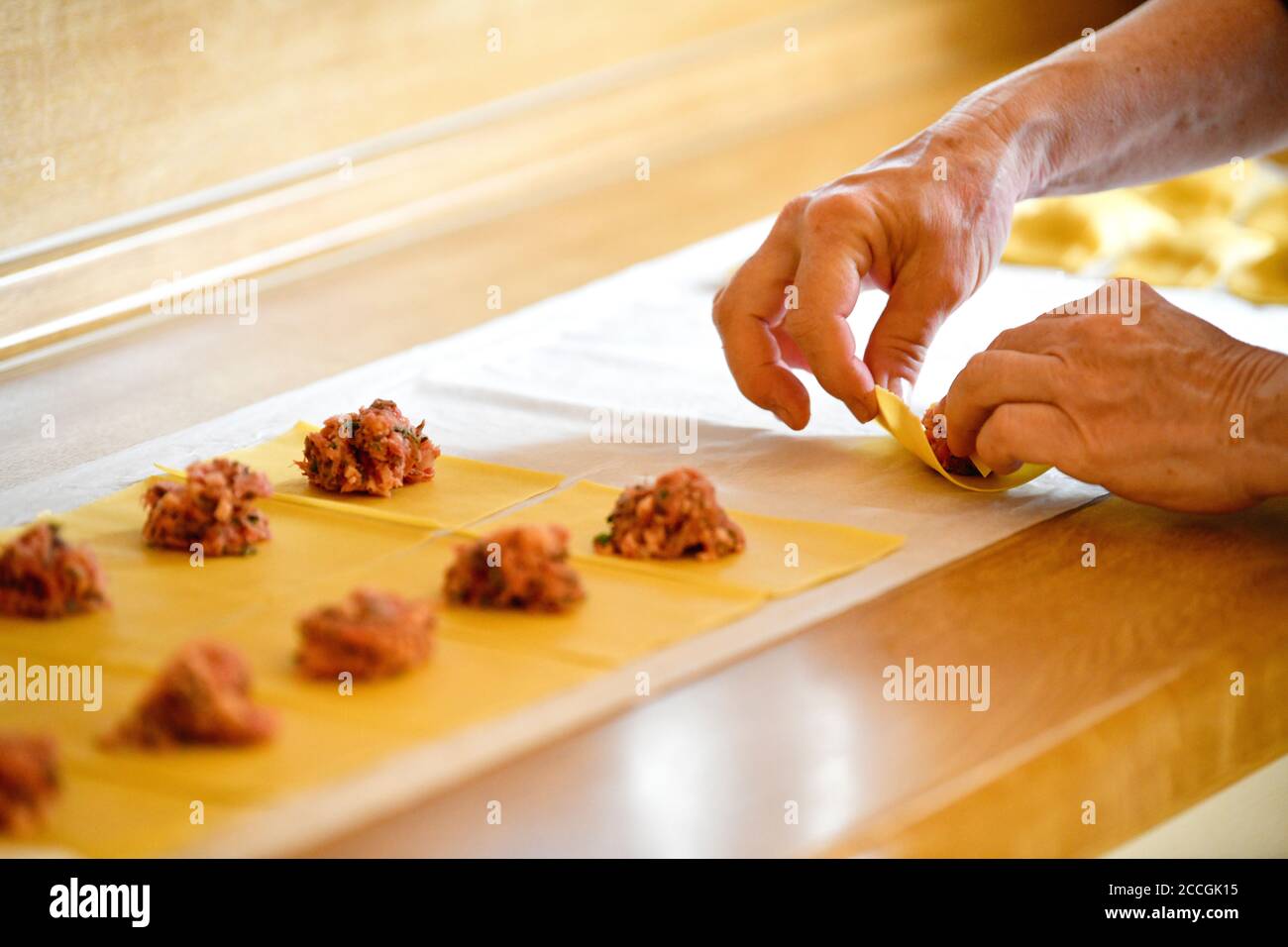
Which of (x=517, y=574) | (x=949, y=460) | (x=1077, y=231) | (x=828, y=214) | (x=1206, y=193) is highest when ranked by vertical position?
(x=1206, y=193)

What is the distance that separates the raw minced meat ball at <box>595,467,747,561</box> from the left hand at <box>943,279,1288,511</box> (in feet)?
0.90

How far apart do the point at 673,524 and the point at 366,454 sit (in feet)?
1.04

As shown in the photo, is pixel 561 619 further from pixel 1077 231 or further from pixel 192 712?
pixel 1077 231

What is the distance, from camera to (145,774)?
907 millimetres

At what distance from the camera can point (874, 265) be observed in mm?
1536

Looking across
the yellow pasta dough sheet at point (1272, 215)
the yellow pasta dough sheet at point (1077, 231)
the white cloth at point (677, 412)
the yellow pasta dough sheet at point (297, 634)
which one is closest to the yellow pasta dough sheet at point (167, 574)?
the yellow pasta dough sheet at point (297, 634)

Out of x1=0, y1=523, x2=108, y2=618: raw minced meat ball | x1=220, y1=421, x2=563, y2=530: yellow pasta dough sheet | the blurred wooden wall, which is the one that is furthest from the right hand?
the blurred wooden wall

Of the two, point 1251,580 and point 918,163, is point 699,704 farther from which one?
point 918,163

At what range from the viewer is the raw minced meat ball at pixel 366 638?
1.02 meters

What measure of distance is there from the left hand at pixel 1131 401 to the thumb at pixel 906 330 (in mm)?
149

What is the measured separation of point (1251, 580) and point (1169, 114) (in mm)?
740

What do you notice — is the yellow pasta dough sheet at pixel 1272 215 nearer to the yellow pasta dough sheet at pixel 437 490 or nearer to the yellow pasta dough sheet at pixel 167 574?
the yellow pasta dough sheet at pixel 437 490

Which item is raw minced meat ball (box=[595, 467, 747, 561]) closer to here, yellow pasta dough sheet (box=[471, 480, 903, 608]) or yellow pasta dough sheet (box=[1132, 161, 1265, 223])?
yellow pasta dough sheet (box=[471, 480, 903, 608])

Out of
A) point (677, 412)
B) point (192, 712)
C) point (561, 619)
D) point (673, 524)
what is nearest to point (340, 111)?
point (677, 412)
